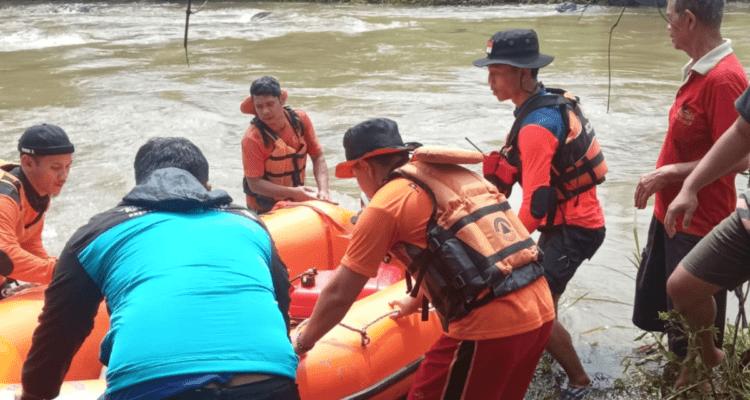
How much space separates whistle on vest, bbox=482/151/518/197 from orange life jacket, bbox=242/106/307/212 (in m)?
2.01

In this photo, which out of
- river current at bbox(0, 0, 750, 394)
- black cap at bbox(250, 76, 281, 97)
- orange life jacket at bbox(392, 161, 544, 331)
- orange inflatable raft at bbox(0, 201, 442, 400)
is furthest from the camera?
river current at bbox(0, 0, 750, 394)

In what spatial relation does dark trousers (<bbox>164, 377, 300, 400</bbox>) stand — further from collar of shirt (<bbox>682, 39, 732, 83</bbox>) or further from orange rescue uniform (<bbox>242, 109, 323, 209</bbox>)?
orange rescue uniform (<bbox>242, 109, 323, 209</bbox>)

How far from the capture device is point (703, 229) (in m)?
3.11

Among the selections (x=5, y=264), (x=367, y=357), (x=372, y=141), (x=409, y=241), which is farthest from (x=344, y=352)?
(x=5, y=264)

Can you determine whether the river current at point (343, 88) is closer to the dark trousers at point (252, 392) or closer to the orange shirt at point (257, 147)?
the orange shirt at point (257, 147)

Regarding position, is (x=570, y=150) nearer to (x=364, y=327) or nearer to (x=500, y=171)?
Answer: (x=500, y=171)

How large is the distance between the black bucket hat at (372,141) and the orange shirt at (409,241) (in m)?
0.15

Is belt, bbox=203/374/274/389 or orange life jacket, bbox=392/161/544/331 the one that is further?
orange life jacket, bbox=392/161/544/331

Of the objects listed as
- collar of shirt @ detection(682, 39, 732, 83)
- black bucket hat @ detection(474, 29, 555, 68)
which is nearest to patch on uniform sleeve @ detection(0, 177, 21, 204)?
black bucket hat @ detection(474, 29, 555, 68)

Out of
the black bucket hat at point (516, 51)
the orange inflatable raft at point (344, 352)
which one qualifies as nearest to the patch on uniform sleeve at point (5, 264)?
the orange inflatable raft at point (344, 352)

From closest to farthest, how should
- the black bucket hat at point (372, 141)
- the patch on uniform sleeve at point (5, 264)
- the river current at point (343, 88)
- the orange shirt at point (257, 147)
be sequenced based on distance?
1. the black bucket hat at point (372, 141)
2. the patch on uniform sleeve at point (5, 264)
3. the orange shirt at point (257, 147)
4. the river current at point (343, 88)

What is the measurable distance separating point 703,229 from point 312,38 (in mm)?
17072

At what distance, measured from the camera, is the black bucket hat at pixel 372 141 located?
248cm

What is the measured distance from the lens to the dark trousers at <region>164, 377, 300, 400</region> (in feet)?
6.06
